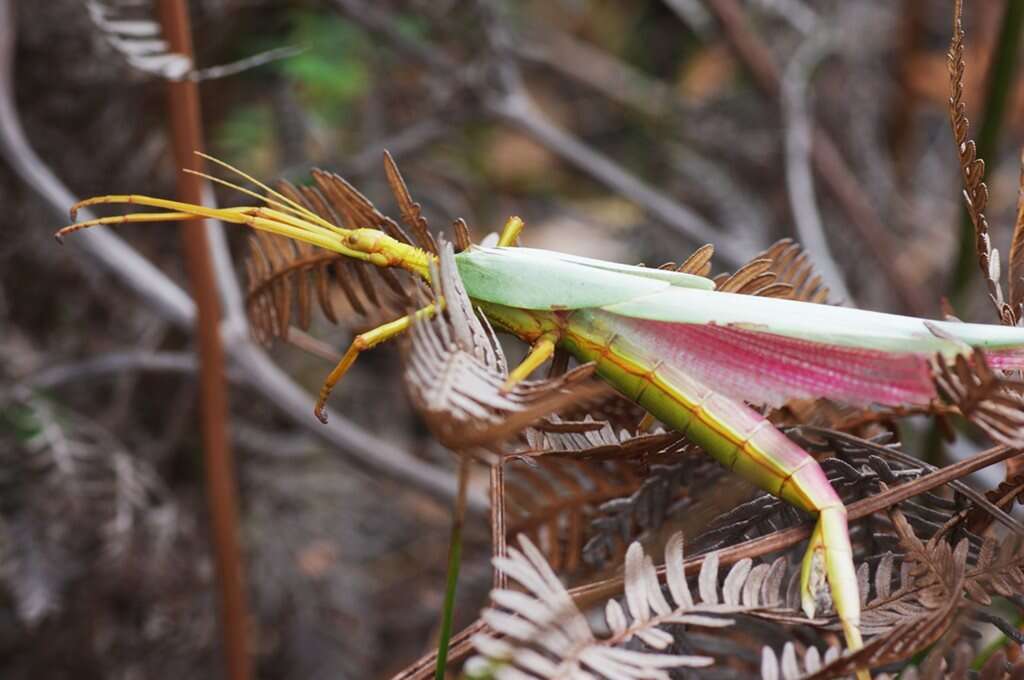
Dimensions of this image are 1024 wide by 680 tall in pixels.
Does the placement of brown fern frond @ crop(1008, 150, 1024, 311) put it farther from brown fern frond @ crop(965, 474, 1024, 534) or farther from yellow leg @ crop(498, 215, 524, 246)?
yellow leg @ crop(498, 215, 524, 246)

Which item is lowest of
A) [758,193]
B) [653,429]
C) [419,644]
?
[419,644]

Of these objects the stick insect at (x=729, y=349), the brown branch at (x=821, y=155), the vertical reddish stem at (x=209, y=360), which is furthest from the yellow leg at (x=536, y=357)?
the brown branch at (x=821, y=155)

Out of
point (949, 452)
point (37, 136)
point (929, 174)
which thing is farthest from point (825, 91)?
point (37, 136)

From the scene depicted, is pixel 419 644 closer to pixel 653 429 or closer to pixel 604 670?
pixel 653 429

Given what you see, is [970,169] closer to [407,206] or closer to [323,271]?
[407,206]

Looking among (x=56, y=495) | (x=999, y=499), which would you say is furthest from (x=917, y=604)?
(x=56, y=495)

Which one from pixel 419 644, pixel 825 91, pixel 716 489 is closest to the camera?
pixel 716 489
